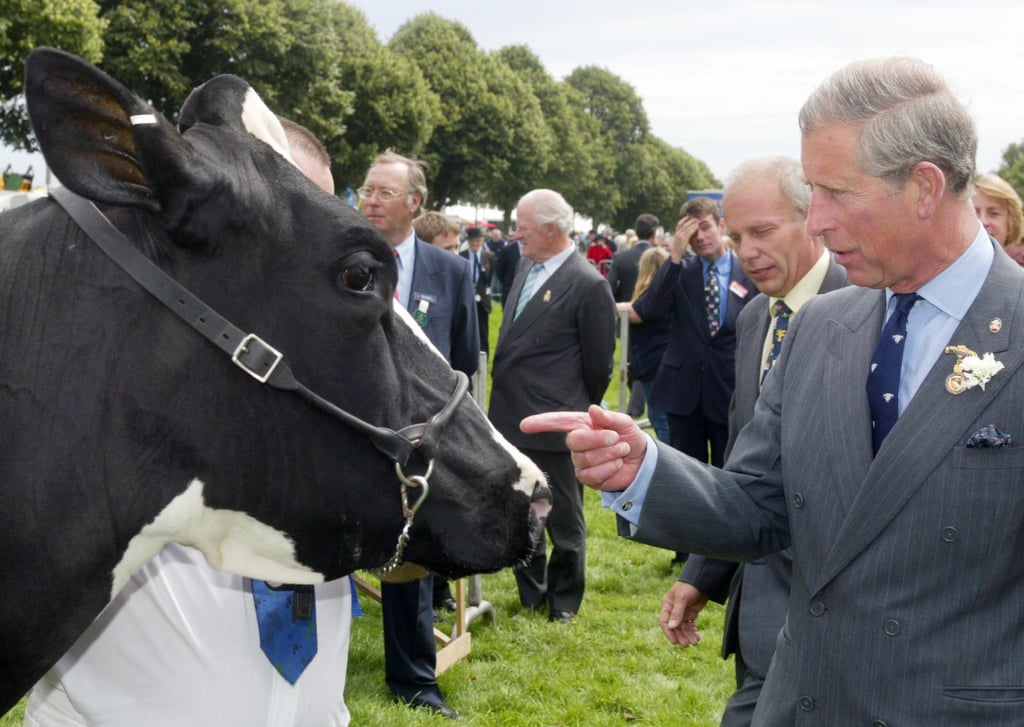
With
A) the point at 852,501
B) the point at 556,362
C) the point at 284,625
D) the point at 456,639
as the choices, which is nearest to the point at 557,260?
the point at 556,362

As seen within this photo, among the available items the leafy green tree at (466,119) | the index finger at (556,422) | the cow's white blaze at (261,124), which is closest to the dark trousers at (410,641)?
the index finger at (556,422)

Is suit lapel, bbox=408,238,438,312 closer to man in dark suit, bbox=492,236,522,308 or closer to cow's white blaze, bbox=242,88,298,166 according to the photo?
cow's white blaze, bbox=242,88,298,166

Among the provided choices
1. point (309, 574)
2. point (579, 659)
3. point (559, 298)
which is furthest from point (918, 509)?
point (559, 298)

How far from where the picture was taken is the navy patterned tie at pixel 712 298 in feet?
25.3

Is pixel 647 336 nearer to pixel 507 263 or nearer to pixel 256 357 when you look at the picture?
pixel 256 357

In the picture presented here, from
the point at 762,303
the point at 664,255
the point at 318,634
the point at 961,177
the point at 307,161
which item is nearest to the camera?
the point at 961,177

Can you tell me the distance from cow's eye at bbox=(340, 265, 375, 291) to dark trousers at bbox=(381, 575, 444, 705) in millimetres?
3662

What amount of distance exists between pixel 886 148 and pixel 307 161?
2138 mm

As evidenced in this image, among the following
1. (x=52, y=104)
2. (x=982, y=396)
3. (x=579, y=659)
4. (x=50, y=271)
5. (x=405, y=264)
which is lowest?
(x=579, y=659)

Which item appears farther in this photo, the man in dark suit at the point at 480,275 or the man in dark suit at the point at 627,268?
the man in dark suit at the point at 627,268

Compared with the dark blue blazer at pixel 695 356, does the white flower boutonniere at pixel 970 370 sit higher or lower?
higher

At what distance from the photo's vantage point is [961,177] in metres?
2.24

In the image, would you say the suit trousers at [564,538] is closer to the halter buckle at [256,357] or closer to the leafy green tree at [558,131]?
the halter buckle at [256,357]

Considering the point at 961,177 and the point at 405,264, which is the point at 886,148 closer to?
the point at 961,177
